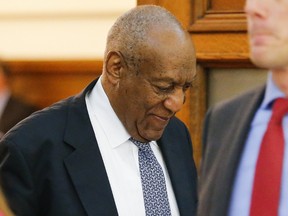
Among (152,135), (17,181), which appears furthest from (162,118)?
(17,181)

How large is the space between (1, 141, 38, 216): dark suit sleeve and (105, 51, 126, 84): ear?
430 mm

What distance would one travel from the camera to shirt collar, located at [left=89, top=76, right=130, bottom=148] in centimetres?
356

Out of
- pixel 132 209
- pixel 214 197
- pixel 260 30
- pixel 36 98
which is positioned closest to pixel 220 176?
pixel 214 197

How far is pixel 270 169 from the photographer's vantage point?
2.27 metres

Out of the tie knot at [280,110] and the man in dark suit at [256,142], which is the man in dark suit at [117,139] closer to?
the man in dark suit at [256,142]

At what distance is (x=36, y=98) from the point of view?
18.5ft

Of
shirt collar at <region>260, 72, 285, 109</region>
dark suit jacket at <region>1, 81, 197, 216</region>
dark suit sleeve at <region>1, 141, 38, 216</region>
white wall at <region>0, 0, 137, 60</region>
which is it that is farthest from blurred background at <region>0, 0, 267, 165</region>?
shirt collar at <region>260, 72, 285, 109</region>

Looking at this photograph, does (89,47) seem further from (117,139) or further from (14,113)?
(117,139)

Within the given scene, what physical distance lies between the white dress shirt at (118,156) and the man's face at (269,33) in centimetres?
131

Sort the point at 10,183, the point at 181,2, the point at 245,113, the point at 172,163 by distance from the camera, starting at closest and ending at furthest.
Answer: the point at 245,113, the point at 10,183, the point at 172,163, the point at 181,2

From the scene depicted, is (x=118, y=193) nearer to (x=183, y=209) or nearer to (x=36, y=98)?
(x=183, y=209)

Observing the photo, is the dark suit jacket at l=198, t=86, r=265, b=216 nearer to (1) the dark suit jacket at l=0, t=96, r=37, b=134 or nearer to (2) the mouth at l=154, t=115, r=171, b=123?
(2) the mouth at l=154, t=115, r=171, b=123

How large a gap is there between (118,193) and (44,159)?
0.85ft

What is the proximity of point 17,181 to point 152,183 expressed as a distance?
17.6 inches
